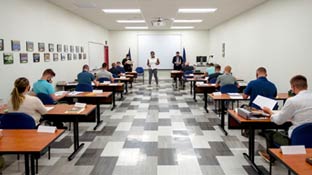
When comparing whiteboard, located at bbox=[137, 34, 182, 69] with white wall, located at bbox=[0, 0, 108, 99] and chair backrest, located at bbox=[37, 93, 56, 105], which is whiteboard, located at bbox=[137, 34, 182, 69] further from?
chair backrest, located at bbox=[37, 93, 56, 105]

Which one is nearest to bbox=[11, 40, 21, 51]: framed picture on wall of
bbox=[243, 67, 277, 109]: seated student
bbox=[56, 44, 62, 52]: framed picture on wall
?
bbox=[56, 44, 62, 52]: framed picture on wall

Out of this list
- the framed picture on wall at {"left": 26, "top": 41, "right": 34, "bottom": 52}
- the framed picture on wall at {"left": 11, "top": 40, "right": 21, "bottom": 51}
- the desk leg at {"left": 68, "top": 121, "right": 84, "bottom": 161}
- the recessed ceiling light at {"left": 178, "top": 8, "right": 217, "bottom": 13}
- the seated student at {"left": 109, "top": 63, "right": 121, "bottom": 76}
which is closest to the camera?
the desk leg at {"left": 68, "top": 121, "right": 84, "bottom": 161}

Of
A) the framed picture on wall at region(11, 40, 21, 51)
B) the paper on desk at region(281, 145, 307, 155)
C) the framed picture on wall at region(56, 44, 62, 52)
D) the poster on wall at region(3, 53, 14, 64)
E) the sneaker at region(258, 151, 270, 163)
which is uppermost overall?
the framed picture on wall at region(56, 44, 62, 52)

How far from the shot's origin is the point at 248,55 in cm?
935

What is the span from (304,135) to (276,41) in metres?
5.03

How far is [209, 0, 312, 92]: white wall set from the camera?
19.3 feet

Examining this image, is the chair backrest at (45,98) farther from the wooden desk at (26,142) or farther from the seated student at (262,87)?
the seated student at (262,87)

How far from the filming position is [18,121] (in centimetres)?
332

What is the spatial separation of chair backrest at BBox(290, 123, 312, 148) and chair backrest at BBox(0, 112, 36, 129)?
2.88m

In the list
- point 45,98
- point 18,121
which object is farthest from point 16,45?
point 18,121

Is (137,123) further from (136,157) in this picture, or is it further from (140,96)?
(140,96)

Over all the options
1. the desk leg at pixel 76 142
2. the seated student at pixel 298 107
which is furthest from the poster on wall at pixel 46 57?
the seated student at pixel 298 107

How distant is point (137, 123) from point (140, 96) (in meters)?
4.02

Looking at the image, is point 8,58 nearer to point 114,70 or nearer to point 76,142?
point 76,142
